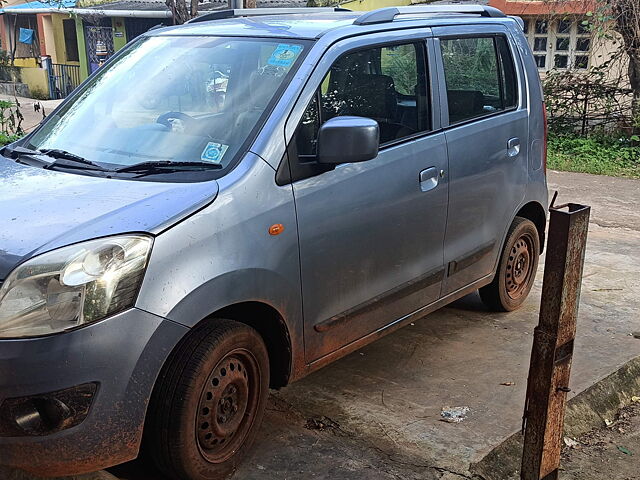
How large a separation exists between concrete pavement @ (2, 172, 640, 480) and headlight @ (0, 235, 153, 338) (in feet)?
3.07

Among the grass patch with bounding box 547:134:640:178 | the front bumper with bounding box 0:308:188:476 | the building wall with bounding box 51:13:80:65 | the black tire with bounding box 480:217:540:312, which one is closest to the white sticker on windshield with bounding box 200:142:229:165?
the front bumper with bounding box 0:308:188:476

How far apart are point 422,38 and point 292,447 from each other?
225 centimetres

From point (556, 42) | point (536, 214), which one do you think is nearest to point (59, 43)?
point (556, 42)

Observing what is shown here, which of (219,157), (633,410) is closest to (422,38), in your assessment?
(219,157)

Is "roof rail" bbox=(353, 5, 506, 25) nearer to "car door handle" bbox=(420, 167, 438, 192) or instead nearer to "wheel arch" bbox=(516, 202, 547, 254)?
"car door handle" bbox=(420, 167, 438, 192)

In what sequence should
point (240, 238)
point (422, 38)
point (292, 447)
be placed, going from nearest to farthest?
point (240, 238), point (292, 447), point (422, 38)

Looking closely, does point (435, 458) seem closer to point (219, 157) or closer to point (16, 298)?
point (219, 157)

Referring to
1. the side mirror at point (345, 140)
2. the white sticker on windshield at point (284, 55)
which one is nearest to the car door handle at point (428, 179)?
the side mirror at point (345, 140)

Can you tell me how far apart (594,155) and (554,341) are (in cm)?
975

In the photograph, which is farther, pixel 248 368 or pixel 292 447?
pixel 292 447

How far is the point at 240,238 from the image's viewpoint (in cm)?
306

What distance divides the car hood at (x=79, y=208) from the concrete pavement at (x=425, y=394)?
43.9 inches

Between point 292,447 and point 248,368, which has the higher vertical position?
point 248,368

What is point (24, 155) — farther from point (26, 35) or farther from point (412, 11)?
point (26, 35)
